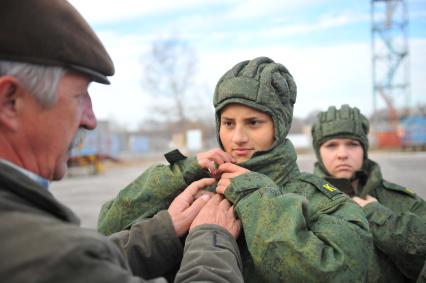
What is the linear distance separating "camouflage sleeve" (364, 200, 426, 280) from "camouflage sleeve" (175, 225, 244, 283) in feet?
4.58

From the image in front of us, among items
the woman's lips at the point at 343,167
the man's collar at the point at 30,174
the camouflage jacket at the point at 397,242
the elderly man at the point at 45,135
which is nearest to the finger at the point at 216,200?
the elderly man at the point at 45,135

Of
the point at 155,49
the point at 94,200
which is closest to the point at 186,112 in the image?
the point at 155,49

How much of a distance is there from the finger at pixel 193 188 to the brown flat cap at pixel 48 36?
2.94 ft

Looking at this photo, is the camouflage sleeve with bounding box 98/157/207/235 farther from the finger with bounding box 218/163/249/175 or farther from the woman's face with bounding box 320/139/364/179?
the woman's face with bounding box 320/139/364/179

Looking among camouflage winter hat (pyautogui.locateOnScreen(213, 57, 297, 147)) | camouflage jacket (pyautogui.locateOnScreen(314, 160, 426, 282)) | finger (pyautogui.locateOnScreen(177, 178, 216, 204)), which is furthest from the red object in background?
finger (pyautogui.locateOnScreen(177, 178, 216, 204))

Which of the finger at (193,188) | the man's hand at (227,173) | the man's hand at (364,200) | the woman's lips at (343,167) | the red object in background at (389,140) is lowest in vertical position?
the red object in background at (389,140)

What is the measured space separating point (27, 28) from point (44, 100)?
7.2 inches

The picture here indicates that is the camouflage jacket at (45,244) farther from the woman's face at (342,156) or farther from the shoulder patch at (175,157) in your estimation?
the woman's face at (342,156)

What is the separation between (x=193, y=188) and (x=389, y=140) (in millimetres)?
30798

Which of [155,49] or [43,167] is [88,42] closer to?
[43,167]

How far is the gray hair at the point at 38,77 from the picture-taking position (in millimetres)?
1114

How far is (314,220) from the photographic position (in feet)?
6.35

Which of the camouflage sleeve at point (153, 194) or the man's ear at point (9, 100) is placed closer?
the man's ear at point (9, 100)

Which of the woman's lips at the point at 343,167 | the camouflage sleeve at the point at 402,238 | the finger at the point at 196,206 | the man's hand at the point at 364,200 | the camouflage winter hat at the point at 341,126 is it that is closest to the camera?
the finger at the point at 196,206
